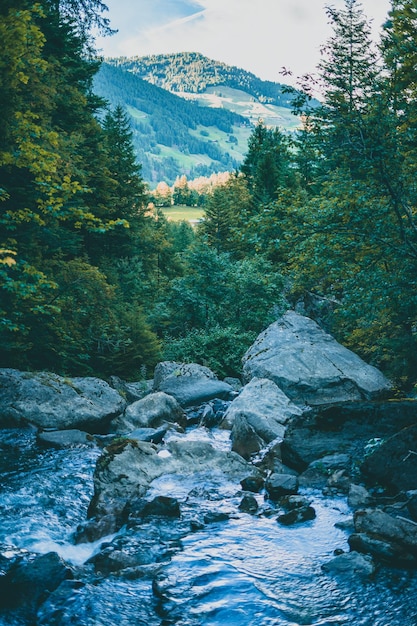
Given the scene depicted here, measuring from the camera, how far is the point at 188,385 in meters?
15.9

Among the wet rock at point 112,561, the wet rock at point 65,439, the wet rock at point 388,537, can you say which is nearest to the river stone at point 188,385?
the wet rock at point 65,439

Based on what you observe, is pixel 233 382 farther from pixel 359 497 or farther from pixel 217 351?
pixel 359 497

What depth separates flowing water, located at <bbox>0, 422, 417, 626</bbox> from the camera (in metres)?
5.19

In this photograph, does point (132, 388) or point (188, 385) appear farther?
point (132, 388)

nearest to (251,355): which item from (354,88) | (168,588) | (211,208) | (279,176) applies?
(354,88)

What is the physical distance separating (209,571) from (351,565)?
1812 millimetres

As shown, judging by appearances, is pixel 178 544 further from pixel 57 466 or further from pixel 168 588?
pixel 57 466

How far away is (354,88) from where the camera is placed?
29.9 ft

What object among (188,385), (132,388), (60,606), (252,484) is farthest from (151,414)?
(60,606)

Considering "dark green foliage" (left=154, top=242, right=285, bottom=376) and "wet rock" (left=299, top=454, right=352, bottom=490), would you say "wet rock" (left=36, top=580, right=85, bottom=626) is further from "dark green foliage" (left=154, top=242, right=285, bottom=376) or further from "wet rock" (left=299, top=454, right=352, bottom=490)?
"dark green foliage" (left=154, top=242, right=285, bottom=376)

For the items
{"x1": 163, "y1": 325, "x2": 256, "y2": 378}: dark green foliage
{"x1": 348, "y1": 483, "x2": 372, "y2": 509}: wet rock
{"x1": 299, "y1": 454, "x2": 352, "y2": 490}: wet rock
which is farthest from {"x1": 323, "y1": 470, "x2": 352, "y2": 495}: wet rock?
{"x1": 163, "y1": 325, "x2": 256, "y2": 378}: dark green foliage

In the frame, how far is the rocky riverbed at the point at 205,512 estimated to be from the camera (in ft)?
17.7

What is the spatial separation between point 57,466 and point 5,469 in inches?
38.3

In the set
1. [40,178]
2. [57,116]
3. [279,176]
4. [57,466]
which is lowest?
[57,466]
